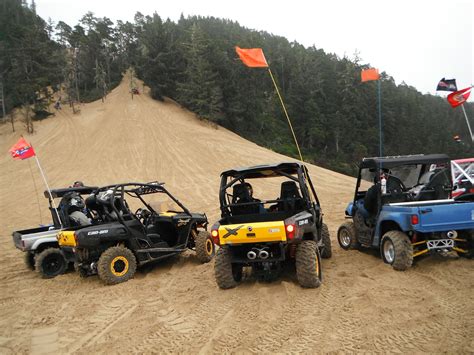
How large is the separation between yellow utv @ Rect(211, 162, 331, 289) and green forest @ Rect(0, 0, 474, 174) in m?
34.0

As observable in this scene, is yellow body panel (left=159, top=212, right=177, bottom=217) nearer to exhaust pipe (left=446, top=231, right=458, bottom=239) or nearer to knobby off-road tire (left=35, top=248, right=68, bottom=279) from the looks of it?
knobby off-road tire (left=35, top=248, right=68, bottom=279)

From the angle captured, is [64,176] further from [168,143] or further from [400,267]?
[400,267]

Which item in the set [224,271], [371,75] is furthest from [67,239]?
[371,75]

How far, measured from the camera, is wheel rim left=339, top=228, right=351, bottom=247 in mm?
7810

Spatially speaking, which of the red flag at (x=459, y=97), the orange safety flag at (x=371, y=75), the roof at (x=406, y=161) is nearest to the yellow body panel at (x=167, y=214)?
the roof at (x=406, y=161)

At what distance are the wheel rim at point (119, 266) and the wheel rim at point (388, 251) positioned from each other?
14.3 ft

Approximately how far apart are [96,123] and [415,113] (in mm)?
54163

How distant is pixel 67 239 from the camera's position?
22.3ft

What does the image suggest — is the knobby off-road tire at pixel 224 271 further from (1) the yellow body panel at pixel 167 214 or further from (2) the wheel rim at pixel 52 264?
(2) the wheel rim at pixel 52 264

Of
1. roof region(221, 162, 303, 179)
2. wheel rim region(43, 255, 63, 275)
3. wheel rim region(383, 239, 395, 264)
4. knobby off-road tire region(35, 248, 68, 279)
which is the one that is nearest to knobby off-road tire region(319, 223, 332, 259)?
wheel rim region(383, 239, 395, 264)

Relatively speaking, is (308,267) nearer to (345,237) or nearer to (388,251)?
(388,251)

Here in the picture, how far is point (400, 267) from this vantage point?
5.90 meters

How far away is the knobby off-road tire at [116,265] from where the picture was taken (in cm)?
662

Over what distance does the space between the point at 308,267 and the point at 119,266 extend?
11.2 feet
